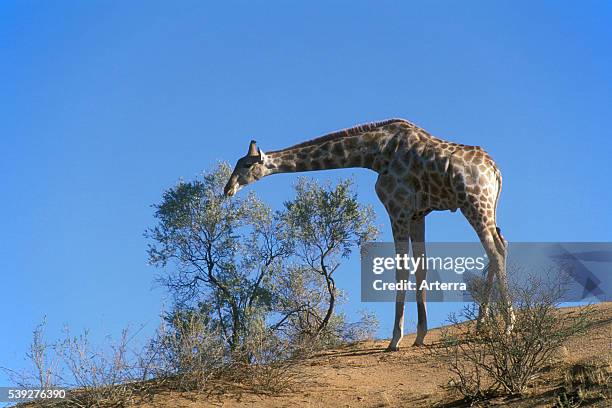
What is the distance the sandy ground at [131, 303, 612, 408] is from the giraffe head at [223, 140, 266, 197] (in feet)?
15.6

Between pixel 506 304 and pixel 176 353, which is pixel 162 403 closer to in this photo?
pixel 176 353

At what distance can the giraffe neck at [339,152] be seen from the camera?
20969mm

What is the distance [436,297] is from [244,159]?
5993mm

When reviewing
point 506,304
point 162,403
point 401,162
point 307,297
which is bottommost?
point 162,403

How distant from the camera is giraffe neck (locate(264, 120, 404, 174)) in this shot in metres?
21.0

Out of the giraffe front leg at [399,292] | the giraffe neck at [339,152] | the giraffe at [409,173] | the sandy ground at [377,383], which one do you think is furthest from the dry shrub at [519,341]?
the giraffe neck at [339,152]

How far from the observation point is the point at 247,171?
21.3 m

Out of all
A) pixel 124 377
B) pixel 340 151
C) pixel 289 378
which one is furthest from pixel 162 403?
pixel 340 151

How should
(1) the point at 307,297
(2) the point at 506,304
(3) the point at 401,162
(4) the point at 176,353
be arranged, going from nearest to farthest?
(2) the point at 506,304 → (4) the point at 176,353 → (3) the point at 401,162 → (1) the point at 307,297

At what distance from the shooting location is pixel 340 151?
2130 centimetres

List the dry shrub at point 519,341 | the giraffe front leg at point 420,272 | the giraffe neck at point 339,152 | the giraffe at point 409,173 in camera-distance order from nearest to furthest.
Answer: the dry shrub at point 519,341 < the giraffe at point 409,173 < the giraffe front leg at point 420,272 < the giraffe neck at point 339,152

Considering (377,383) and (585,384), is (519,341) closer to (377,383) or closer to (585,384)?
(585,384)

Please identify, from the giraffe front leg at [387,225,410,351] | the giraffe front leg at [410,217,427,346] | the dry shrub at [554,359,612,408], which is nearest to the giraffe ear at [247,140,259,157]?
the giraffe front leg at [387,225,410,351]

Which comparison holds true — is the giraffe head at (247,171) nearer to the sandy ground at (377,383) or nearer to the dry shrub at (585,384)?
the sandy ground at (377,383)
